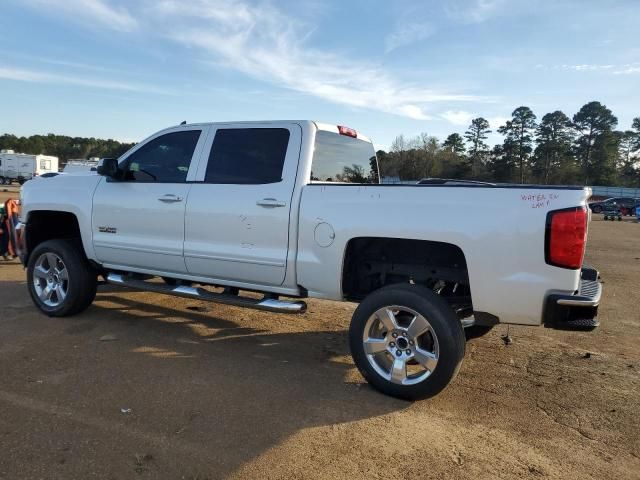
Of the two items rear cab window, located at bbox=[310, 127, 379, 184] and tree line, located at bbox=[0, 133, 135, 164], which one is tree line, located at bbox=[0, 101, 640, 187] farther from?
rear cab window, located at bbox=[310, 127, 379, 184]

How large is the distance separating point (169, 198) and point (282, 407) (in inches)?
95.8

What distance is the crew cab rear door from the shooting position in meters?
4.43

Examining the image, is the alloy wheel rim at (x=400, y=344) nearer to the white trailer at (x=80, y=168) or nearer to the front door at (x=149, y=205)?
the front door at (x=149, y=205)

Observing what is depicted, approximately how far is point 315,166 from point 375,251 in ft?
3.34

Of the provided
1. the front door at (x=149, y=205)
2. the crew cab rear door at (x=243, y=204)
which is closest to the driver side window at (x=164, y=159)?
the front door at (x=149, y=205)

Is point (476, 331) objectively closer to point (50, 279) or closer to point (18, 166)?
point (50, 279)

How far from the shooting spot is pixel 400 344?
3832mm

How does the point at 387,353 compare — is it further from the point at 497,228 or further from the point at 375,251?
the point at 497,228

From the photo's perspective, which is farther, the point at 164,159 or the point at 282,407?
the point at 164,159

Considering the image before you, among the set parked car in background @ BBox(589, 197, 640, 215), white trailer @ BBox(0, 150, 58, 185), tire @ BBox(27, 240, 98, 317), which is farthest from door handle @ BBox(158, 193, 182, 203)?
white trailer @ BBox(0, 150, 58, 185)

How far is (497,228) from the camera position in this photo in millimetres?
3496

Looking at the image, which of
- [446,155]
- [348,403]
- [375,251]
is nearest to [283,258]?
[375,251]

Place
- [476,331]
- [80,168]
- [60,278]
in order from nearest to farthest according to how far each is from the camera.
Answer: [476,331], [60,278], [80,168]

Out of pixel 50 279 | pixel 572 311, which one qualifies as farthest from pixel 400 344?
pixel 50 279
